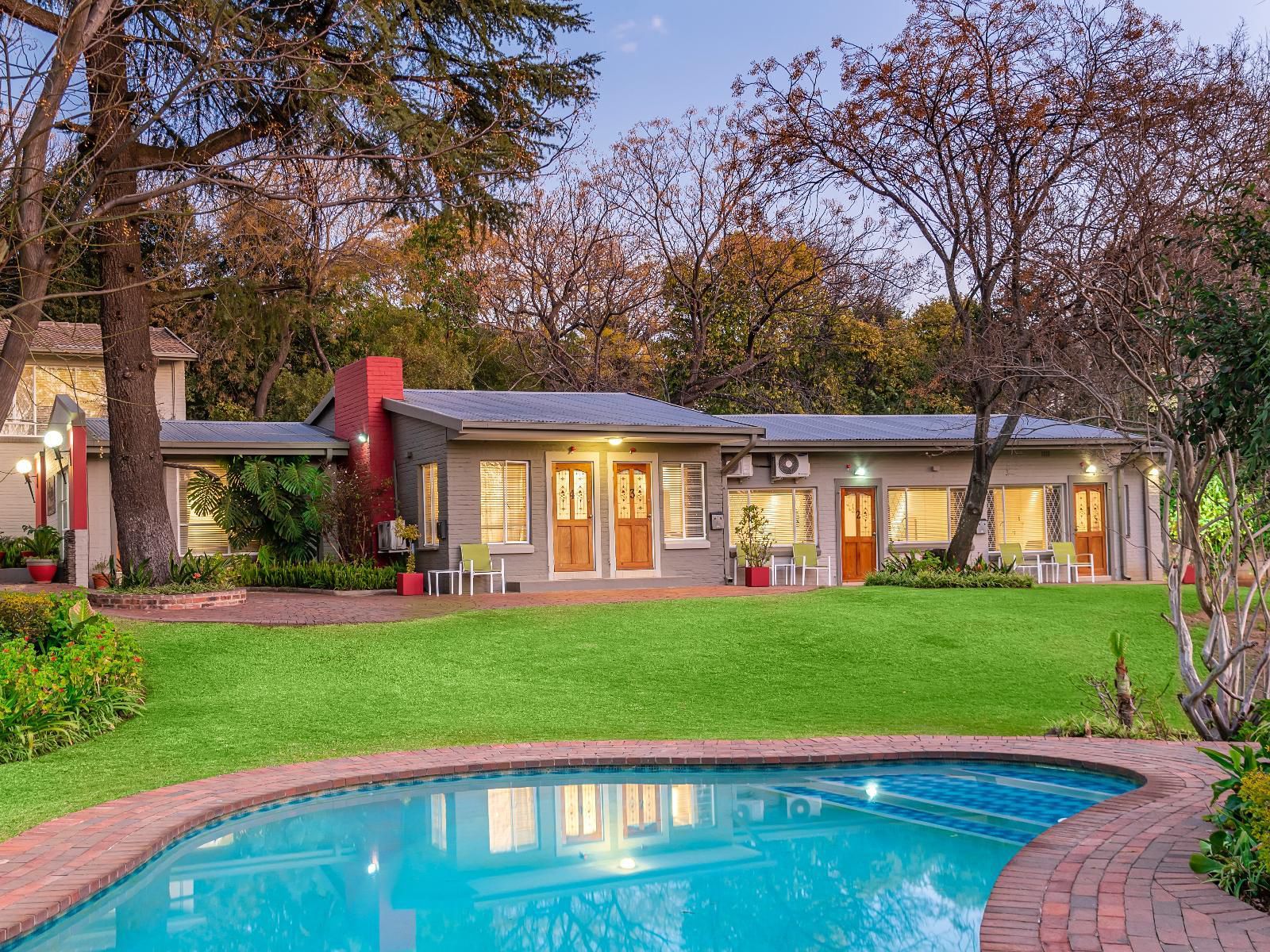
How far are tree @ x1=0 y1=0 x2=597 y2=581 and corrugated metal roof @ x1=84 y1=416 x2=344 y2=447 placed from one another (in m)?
3.53

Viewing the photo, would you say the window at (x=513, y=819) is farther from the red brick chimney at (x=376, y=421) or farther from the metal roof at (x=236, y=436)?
the metal roof at (x=236, y=436)

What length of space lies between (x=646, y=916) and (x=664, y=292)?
2961 centimetres

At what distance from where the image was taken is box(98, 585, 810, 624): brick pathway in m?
15.8

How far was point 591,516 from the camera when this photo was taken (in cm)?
2127

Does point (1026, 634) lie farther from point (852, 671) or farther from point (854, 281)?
point (854, 281)

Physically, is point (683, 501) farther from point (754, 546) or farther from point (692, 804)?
point (692, 804)

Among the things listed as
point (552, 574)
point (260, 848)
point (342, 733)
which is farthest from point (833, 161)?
point (260, 848)

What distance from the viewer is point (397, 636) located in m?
14.8

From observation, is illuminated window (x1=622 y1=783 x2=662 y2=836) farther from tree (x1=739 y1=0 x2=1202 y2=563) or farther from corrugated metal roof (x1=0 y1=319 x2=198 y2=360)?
corrugated metal roof (x1=0 y1=319 x2=198 y2=360)

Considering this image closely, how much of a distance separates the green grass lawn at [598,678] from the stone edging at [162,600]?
1.75m

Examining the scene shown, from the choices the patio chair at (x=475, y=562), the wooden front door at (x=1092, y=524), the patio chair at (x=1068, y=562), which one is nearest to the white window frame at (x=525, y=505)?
the patio chair at (x=475, y=562)

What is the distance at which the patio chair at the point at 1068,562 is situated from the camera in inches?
962

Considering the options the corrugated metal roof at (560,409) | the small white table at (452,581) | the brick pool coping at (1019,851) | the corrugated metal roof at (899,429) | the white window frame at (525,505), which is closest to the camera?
the brick pool coping at (1019,851)

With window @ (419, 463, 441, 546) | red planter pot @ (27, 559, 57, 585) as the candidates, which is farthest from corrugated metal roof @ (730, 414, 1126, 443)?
red planter pot @ (27, 559, 57, 585)
